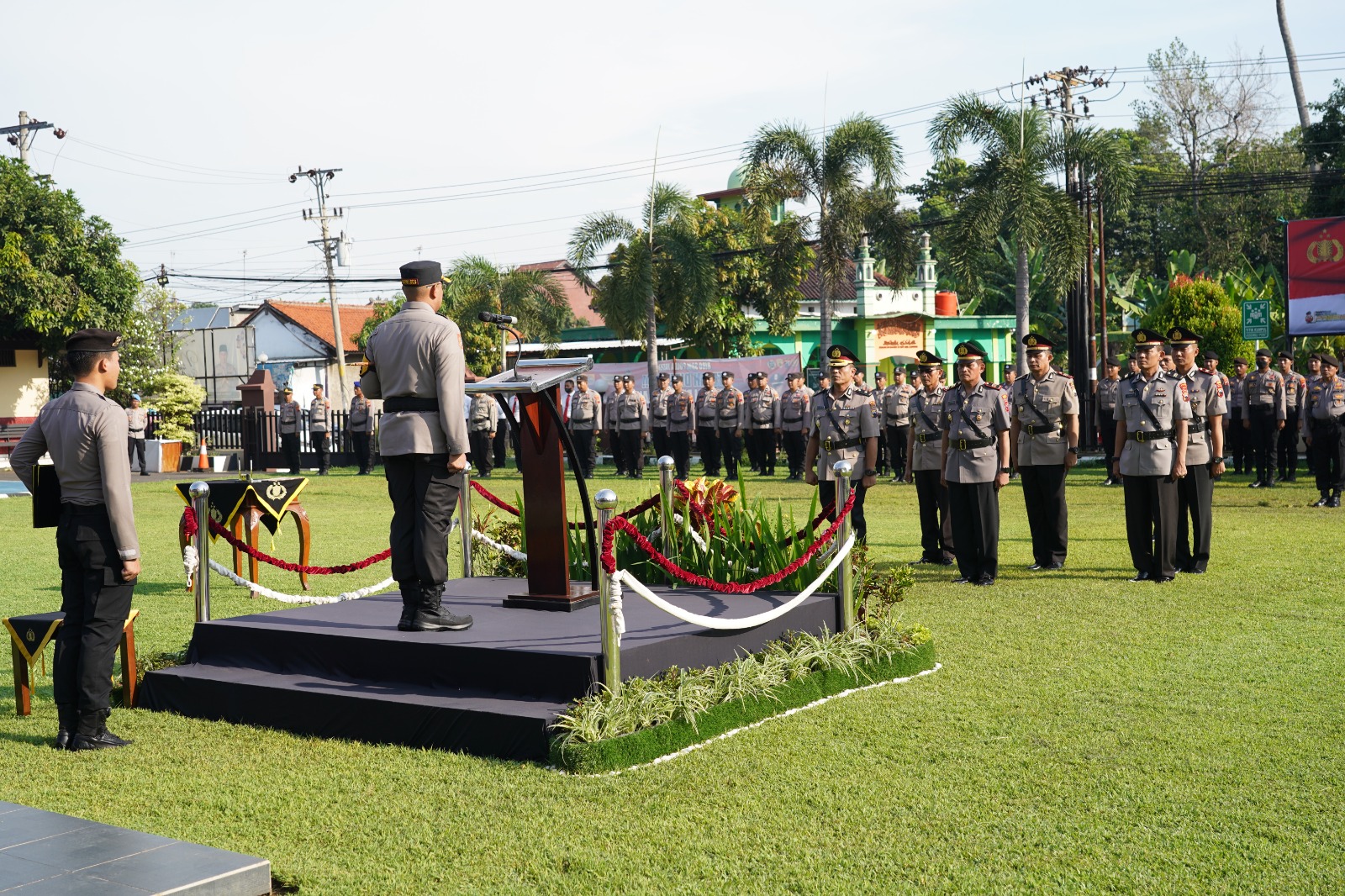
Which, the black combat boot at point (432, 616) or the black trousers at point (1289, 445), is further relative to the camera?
the black trousers at point (1289, 445)

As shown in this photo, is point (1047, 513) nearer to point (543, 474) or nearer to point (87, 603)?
point (543, 474)

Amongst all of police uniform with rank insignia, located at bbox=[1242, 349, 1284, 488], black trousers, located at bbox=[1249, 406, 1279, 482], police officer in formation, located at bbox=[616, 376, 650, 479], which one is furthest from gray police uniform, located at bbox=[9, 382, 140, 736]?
police officer in formation, located at bbox=[616, 376, 650, 479]

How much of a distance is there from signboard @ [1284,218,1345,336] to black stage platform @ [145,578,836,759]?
17228 mm

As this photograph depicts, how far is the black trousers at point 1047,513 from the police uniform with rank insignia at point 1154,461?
26.4 inches

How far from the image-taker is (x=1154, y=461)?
9.30 metres

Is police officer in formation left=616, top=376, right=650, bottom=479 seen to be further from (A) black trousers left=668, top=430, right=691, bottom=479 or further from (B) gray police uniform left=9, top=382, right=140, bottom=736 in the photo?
(B) gray police uniform left=9, top=382, right=140, bottom=736

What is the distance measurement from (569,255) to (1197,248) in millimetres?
28240

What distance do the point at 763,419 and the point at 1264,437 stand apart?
7793 mm

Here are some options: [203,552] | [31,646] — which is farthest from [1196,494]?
[31,646]

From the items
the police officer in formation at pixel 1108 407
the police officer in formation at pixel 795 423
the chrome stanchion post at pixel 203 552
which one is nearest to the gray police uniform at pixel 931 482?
the chrome stanchion post at pixel 203 552

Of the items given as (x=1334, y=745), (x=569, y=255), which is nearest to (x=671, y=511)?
(x=1334, y=745)

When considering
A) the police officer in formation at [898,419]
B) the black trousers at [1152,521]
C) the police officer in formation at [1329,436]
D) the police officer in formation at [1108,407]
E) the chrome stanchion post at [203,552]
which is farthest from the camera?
the police officer in formation at [1108,407]

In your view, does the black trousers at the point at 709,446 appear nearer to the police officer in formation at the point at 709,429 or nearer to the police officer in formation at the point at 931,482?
the police officer in formation at the point at 709,429

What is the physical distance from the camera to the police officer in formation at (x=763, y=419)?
835 inches
